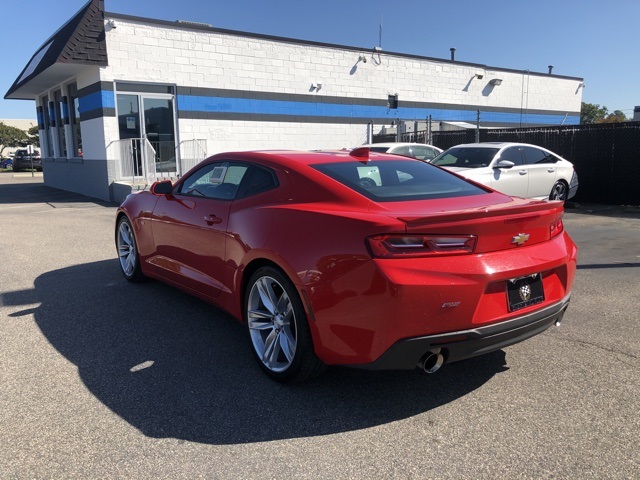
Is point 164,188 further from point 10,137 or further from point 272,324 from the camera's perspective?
point 10,137

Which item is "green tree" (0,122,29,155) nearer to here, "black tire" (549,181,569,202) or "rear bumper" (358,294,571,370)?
"black tire" (549,181,569,202)

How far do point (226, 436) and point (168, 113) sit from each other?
49.4 feet

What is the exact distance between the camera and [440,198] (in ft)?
11.6

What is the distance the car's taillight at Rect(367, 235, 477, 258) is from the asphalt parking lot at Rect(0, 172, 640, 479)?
39.9 inches

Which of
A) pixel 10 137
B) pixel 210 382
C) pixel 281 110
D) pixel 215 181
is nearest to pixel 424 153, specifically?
pixel 281 110

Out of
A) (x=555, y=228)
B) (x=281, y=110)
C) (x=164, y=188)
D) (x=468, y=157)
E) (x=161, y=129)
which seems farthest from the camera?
(x=281, y=110)

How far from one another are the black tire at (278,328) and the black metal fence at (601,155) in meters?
12.7

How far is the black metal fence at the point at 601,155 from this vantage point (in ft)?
42.8

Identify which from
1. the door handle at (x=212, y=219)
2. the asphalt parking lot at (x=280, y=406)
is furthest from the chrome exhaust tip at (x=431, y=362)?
the door handle at (x=212, y=219)

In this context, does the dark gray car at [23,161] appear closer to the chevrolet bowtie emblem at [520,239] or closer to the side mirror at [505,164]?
the side mirror at [505,164]

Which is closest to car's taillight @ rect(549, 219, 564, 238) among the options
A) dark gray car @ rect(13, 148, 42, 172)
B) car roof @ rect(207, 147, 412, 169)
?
car roof @ rect(207, 147, 412, 169)

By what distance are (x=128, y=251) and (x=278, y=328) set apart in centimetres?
333

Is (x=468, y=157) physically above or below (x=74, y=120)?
below

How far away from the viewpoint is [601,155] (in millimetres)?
13625
